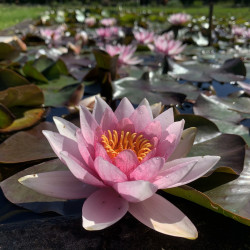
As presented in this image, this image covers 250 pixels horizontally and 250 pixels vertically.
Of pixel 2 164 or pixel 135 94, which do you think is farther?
pixel 135 94

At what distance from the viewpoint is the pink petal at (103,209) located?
1.88 feet

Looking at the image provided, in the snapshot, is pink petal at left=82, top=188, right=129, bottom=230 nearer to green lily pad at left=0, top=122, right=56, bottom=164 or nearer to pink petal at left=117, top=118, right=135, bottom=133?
pink petal at left=117, top=118, right=135, bottom=133

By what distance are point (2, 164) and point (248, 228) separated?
676mm

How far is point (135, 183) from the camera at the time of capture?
1.85 ft

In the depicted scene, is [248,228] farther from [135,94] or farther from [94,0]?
[94,0]

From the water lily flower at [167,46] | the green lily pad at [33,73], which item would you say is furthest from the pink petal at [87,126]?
the water lily flower at [167,46]

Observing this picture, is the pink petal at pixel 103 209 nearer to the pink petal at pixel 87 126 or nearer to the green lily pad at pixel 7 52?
the pink petal at pixel 87 126

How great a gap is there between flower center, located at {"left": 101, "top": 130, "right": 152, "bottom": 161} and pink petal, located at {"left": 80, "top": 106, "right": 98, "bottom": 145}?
0.09 feet

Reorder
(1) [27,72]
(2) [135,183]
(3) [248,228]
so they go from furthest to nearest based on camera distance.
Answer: (1) [27,72]
(3) [248,228]
(2) [135,183]

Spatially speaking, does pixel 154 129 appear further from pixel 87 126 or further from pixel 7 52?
pixel 7 52

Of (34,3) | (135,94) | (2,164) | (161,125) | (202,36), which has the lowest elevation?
(34,3)

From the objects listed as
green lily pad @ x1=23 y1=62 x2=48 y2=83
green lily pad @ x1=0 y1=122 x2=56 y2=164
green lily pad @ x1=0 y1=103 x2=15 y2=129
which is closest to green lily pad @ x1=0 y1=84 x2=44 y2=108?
green lily pad @ x1=0 y1=103 x2=15 y2=129

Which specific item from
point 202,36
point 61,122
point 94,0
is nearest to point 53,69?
point 61,122

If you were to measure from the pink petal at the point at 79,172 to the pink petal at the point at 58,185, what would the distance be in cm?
5
